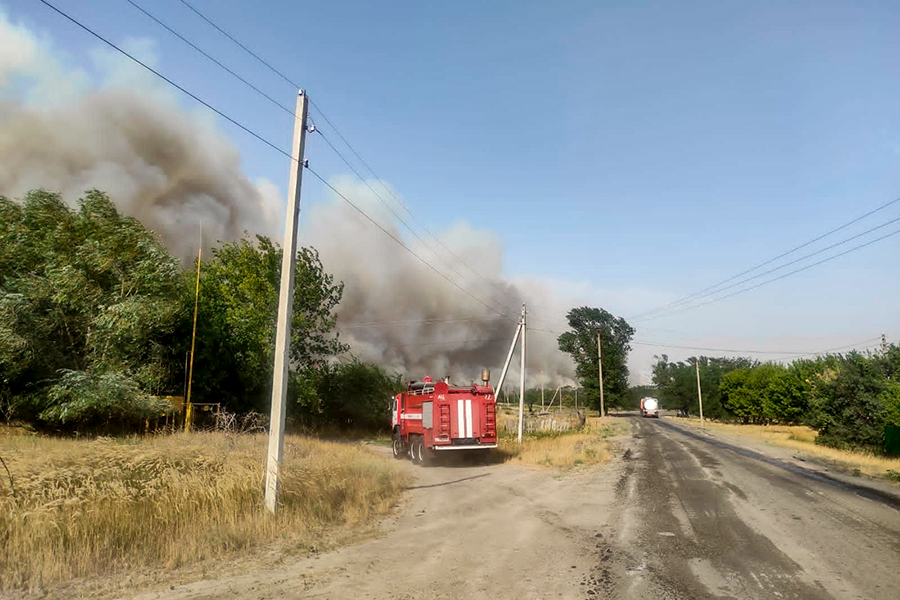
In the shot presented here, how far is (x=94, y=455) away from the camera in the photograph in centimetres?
920

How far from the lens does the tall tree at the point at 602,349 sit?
3236 inches

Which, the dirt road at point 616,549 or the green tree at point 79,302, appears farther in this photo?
the green tree at point 79,302

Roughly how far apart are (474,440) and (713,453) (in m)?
9.96

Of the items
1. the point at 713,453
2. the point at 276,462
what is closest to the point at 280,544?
the point at 276,462

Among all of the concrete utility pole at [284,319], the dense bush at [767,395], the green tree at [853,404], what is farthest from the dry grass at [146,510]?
the dense bush at [767,395]

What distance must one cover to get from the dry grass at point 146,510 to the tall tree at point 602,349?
75.4 meters

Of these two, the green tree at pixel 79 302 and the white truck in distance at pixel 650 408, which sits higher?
the green tree at pixel 79 302

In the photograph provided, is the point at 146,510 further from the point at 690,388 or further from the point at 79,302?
the point at 690,388

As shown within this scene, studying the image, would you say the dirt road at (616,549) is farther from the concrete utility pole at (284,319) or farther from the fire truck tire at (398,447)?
the fire truck tire at (398,447)

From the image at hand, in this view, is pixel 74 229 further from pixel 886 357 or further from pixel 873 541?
pixel 886 357

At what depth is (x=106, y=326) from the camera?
21.1 metres

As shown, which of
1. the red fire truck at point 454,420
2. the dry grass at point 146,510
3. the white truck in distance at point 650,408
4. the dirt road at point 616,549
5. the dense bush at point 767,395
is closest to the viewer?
the dirt road at point 616,549

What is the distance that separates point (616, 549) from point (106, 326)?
21.1m

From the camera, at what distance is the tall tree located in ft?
270
